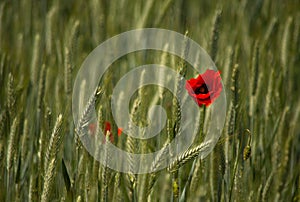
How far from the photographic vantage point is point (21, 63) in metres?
1.50

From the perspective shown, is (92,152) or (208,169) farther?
(208,169)

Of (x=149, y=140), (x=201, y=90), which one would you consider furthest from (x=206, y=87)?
(x=149, y=140)

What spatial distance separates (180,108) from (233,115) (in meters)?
0.14

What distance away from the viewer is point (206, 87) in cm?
108

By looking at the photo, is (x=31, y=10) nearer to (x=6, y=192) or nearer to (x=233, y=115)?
(x=6, y=192)

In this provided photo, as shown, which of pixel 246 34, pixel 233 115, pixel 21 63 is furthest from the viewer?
pixel 246 34

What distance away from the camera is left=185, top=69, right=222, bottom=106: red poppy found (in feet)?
3.34

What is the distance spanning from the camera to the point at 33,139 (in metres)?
1.23

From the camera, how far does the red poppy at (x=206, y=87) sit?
1.02m

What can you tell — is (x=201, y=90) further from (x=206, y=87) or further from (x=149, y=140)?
(x=149, y=140)

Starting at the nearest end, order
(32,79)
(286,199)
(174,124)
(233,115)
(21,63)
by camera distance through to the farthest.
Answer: (174,124) → (233,115) → (286,199) → (32,79) → (21,63)

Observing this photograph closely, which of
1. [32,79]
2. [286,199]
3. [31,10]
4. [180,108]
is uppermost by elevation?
[31,10]

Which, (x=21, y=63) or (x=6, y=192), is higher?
(x=21, y=63)

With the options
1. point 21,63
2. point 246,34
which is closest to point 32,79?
point 21,63
